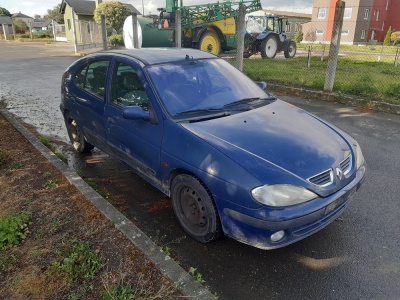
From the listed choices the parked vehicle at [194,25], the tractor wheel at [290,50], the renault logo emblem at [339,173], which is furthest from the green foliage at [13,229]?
the tractor wheel at [290,50]

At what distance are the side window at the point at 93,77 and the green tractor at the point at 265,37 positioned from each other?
46.5 ft

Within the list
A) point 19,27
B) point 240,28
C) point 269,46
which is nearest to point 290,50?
point 269,46

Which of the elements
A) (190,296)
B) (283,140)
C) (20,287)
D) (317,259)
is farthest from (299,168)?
(20,287)

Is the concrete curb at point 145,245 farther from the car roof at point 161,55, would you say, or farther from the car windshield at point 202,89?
the car roof at point 161,55

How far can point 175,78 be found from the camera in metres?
3.51

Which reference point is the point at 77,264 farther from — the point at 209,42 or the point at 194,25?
the point at 209,42

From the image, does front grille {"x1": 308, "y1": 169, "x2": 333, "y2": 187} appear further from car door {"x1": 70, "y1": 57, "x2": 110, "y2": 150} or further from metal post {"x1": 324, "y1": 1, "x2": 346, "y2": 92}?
metal post {"x1": 324, "y1": 1, "x2": 346, "y2": 92}

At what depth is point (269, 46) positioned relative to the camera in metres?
17.6

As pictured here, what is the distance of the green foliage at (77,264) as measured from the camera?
2.38 metres

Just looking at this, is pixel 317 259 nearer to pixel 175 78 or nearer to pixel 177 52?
pixel 175 78

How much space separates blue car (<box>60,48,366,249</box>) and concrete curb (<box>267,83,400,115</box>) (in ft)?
14.7

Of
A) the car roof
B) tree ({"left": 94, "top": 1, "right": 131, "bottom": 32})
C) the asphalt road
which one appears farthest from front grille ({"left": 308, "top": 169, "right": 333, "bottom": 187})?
tree ({"left": 94, "top": 1, "right": 131, "bottom": 32})

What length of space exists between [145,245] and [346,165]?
74.6 inches

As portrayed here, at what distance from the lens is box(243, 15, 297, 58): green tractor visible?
57.0ft
